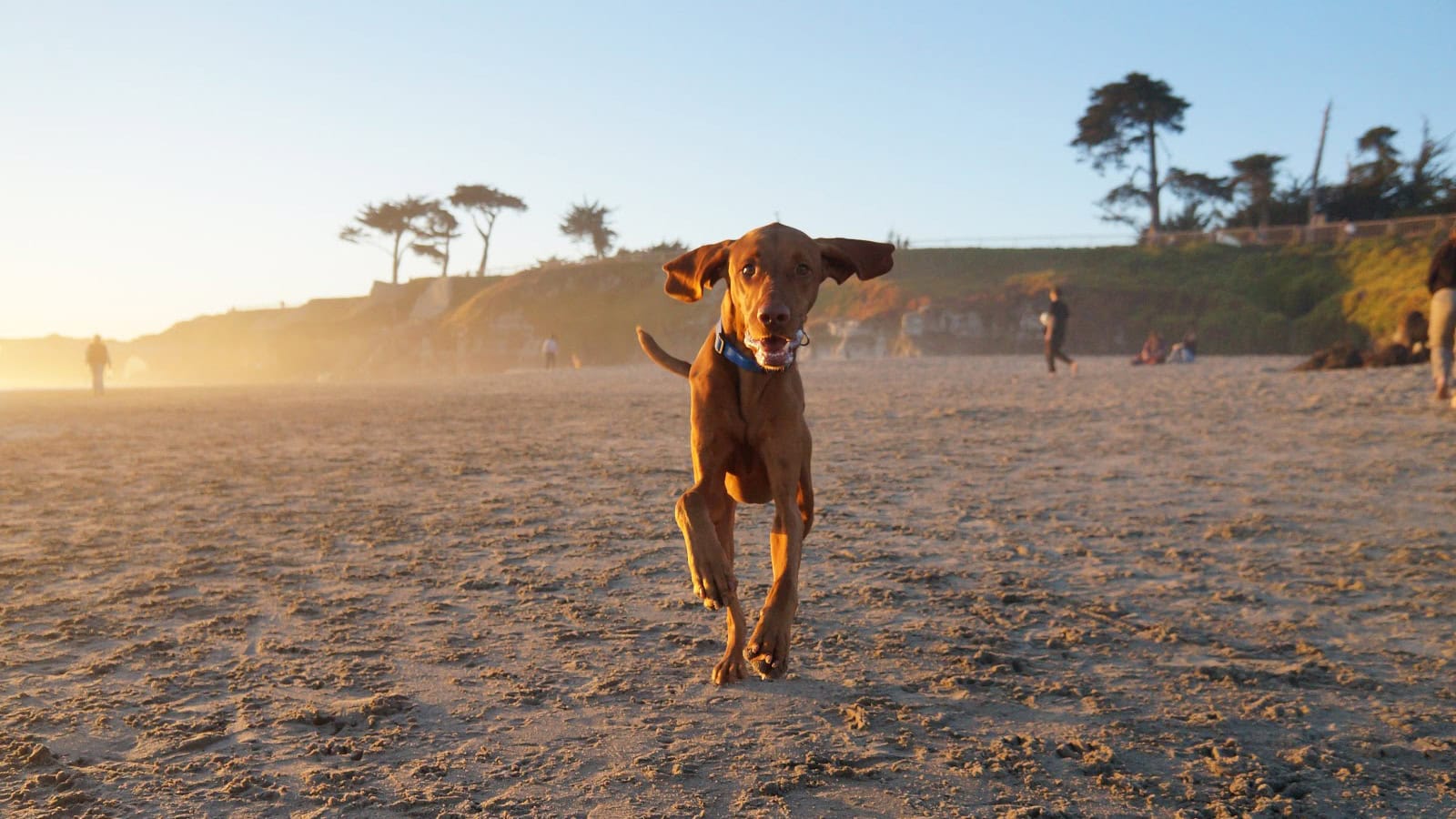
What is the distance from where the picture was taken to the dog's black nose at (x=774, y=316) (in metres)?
3.38

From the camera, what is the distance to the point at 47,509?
796 cm

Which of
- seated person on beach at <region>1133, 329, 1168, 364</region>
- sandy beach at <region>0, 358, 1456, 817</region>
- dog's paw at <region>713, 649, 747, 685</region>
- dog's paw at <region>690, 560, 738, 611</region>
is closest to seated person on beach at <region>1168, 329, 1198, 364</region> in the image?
seated person on beach at <region>1133, 329, 1168, 364</region>

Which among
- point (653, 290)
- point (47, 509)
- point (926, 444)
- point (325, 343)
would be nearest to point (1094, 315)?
point (653, 290)

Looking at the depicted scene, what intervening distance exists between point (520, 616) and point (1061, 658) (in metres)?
2.52

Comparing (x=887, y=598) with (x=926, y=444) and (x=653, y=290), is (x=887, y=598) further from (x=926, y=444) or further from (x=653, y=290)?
(x=653, y=290)

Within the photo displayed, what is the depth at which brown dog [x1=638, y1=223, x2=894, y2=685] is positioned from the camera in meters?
3.48

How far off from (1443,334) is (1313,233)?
40.5 metres

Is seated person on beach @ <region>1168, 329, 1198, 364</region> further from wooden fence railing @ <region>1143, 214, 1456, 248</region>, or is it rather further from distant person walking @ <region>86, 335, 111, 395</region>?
distant person walking @ <region>86, 335, 111, 395</region>

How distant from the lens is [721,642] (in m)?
4.64

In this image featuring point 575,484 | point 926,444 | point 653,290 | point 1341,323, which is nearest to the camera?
point 575,484

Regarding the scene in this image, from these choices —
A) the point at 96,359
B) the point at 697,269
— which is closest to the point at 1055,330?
the point at 697,269

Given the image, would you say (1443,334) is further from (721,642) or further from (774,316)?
(774,316)

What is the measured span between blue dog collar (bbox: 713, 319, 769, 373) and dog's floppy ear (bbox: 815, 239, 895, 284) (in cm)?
52

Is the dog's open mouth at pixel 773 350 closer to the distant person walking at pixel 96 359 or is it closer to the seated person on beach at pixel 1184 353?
the seated person on beach at pixel 1184 353
